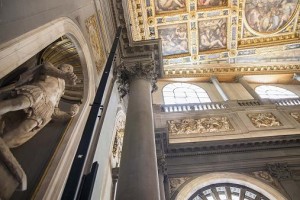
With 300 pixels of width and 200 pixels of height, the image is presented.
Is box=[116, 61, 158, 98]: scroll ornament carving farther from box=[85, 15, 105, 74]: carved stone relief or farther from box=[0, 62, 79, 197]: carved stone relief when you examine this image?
box=[0, 62, 79, 197]: carved stone relief

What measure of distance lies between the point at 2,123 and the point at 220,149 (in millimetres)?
7253

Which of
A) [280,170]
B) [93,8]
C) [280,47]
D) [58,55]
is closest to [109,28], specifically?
[93,8]

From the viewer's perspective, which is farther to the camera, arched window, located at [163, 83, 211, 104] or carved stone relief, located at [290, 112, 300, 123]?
arched window, located at [163, 83, 211, 104]

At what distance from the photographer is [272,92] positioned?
14188mm

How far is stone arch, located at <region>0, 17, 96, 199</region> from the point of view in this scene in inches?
124

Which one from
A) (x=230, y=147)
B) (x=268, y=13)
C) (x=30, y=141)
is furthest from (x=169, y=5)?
(x=30, y=141)

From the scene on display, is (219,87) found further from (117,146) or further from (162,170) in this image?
(117,146)

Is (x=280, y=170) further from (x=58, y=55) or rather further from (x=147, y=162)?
(x=58, y=55)

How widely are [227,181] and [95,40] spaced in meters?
5.93

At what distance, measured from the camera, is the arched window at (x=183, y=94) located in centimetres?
1276

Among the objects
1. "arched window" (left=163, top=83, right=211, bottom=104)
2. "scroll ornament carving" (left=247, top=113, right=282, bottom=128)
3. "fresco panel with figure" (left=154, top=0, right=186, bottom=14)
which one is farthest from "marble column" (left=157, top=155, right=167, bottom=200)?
"fresco panel with figure" (left=154, top=0, right=186, bottom=14)

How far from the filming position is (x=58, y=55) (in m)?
5.83

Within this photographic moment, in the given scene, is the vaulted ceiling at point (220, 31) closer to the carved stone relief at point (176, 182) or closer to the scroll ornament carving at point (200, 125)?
the scroll ornament carving at point (200, 125)

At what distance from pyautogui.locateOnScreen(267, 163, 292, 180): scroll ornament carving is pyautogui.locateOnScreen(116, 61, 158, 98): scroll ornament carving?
468 centimetres
